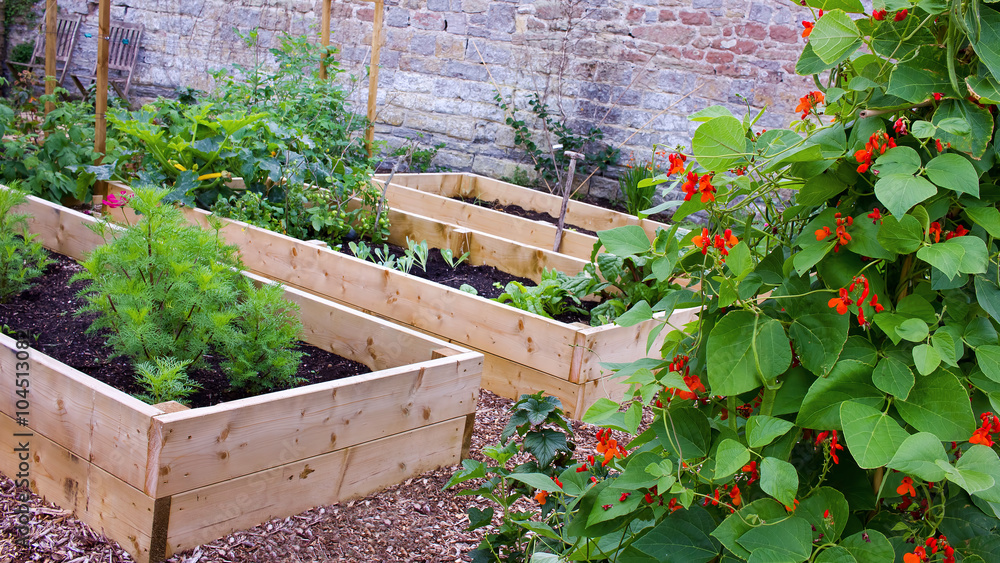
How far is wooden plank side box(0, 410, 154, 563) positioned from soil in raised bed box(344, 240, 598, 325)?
6.76 feet

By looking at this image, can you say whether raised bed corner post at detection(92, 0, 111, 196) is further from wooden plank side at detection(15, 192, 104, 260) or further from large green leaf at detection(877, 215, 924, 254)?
large green leaf at detection(877, 215, 924, 254)

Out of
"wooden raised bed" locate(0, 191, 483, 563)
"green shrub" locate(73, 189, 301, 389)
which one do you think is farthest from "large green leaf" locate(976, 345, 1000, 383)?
"green shrub" locate(73, 189, 301, 389)

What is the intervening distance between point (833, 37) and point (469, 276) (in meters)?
3.25

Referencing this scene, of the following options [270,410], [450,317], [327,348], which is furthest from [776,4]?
[270,410]

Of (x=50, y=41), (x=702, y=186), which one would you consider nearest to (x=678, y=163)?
(x=702, y=186)

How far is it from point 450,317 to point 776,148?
2.46 meters

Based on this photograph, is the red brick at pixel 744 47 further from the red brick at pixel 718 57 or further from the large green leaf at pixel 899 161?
the large green leaf at pixel 899 161

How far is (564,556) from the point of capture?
1.00m

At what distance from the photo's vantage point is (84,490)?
72.4 inches

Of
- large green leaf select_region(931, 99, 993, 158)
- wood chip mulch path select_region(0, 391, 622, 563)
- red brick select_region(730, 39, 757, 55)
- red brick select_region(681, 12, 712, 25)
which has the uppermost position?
red brick select_region(681, 12, 712, 25)

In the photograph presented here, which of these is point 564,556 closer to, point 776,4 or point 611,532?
point 611,532

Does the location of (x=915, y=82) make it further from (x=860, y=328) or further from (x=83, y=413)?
(x=83, y=413)

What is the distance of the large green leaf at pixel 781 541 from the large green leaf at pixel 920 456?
0.11 meters

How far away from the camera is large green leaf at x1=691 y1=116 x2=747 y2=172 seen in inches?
29.4
